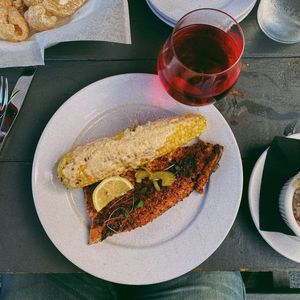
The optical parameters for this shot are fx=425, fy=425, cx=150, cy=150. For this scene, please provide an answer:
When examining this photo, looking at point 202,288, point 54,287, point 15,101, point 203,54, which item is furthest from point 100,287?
point 203,54

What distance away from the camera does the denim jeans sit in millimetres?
1363

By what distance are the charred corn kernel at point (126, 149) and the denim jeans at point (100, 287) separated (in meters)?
0.45

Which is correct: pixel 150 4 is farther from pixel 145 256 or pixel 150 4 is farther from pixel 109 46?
pixel 145 256

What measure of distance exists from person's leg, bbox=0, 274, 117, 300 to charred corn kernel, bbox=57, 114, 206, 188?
0.44 metres

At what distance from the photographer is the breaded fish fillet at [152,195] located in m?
1.11

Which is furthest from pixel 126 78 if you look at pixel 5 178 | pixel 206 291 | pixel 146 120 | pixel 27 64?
pixel 206 291

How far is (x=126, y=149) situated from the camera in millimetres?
1104

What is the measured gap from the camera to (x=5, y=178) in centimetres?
117


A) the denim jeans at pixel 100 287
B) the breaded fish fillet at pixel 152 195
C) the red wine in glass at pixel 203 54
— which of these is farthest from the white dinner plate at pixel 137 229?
the denim jeans at pixel 100 287

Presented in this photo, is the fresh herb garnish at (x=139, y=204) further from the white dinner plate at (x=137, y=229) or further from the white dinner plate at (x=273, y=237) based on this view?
the white dinner plate at (x=273, y=237)

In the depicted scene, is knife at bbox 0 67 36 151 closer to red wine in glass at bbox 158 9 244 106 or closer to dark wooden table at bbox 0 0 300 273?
dark wooden table at bbox 0 0 300 273

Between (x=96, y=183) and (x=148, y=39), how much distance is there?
1.45ft

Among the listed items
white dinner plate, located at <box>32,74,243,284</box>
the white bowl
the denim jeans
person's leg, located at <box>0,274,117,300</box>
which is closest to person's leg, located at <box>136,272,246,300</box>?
the denim jeans

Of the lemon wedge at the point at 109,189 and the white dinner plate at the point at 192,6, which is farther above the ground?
the white dinner plate at the point at 192,6
